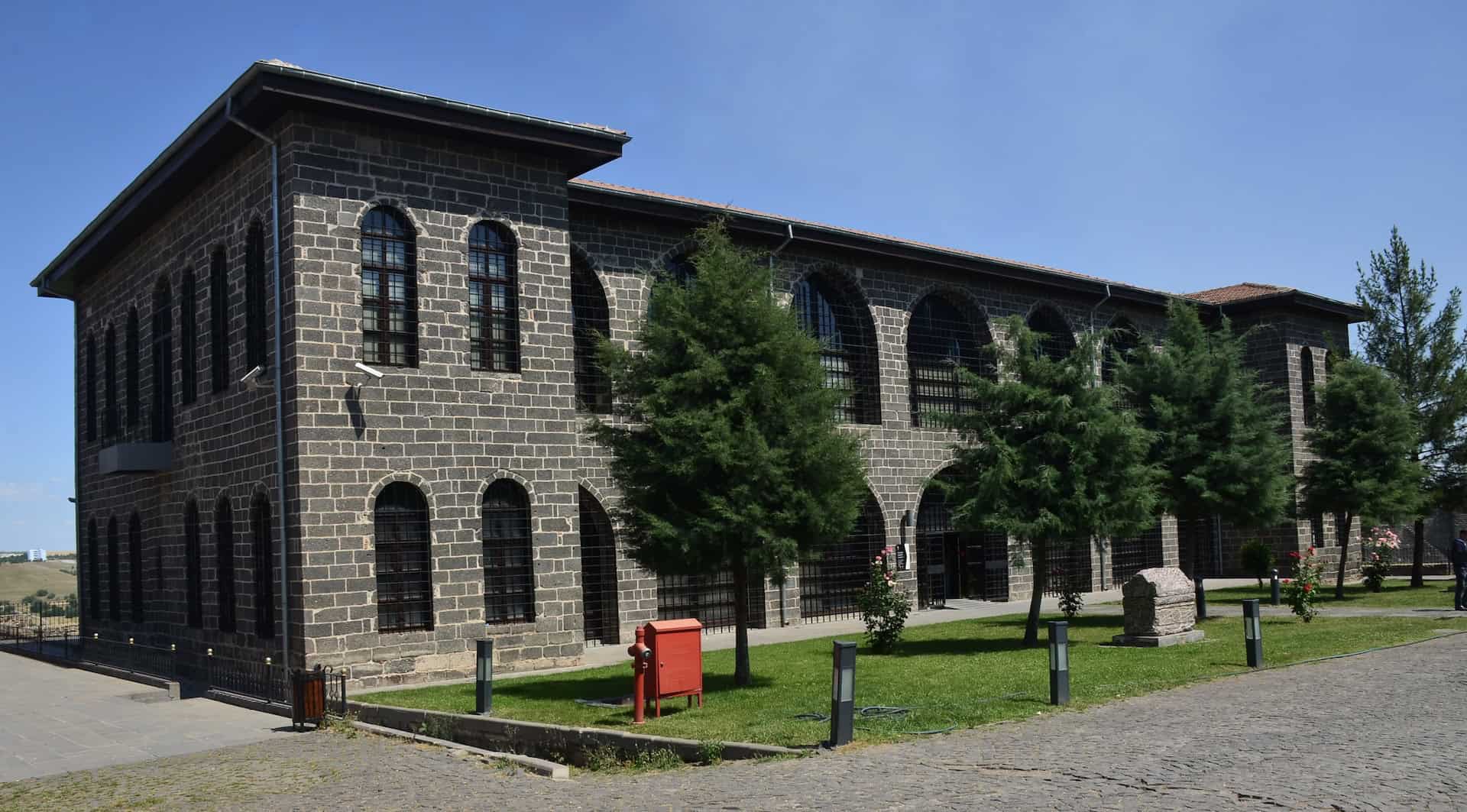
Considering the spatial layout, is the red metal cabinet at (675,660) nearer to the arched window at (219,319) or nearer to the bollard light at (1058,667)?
the bollard light at (1058,667)

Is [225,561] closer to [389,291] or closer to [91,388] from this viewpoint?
[389,291]

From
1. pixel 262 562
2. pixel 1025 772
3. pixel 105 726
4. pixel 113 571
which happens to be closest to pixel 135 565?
pixel 113 571

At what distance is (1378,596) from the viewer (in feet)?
96.6

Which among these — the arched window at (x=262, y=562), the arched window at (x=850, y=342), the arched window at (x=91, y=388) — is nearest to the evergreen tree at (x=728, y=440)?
the arched window at (x=262, y=562)

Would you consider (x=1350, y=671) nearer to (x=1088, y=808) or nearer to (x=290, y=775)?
(x=1088, y=808)

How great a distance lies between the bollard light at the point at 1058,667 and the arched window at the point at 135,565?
65.7 ft

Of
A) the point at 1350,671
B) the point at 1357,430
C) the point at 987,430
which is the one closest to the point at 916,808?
the point at 1350,671

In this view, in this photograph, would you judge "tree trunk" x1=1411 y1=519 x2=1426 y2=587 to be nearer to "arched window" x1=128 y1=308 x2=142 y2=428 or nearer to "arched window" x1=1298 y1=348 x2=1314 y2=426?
"arched window" x1=1298 y1=348 x2=1314 y2=426

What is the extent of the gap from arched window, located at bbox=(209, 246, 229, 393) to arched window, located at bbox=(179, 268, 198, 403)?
1.42 m

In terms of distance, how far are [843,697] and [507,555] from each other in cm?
948

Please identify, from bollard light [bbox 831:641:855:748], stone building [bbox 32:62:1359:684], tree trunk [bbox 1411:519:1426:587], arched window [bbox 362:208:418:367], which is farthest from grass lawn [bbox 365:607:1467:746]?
tree trunk [bbox 1411:519:1426:587]

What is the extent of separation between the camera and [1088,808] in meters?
7.68

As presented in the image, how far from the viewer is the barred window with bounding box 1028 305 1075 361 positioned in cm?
3200

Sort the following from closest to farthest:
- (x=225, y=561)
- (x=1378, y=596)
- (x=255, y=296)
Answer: (x=255, y=296)
(x=225, y=561)
(x=1378, y=596)
